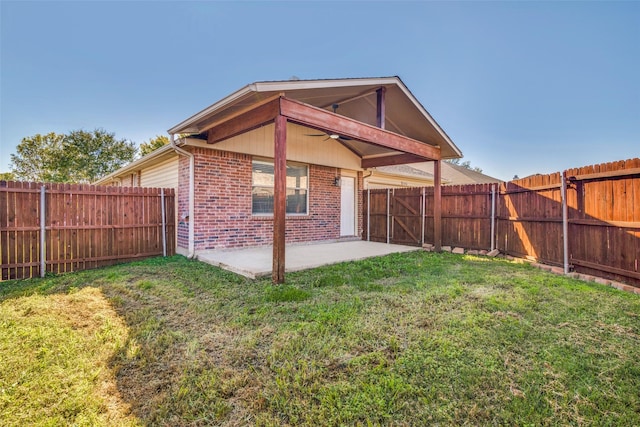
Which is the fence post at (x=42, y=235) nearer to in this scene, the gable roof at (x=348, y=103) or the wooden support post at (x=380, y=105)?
the gable roof at (x=348, y=103)

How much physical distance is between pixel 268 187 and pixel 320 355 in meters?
5.89

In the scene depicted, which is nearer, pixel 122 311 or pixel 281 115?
pixel 122 311

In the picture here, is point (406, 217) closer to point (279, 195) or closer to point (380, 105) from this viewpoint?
point (380, 105)

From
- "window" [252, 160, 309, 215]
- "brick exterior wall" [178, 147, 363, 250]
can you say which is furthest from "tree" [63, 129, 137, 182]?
"window" [252, 160, 309, 215]

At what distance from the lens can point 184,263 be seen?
6105 millimetres

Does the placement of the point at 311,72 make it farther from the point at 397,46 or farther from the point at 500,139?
the point at 500,139

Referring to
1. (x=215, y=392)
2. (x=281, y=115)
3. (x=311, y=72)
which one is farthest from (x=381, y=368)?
(x=311, y=72)

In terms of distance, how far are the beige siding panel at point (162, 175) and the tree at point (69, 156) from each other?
51.6 feet

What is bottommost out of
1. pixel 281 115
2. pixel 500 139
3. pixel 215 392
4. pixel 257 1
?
pixel 215 392

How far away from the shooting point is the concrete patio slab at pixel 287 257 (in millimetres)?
5301

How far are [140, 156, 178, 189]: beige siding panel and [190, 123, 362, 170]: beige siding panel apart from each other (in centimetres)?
156

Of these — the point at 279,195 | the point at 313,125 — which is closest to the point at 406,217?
the point at 313,125

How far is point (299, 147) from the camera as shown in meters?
8.13

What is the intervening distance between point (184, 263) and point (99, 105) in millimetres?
16894
